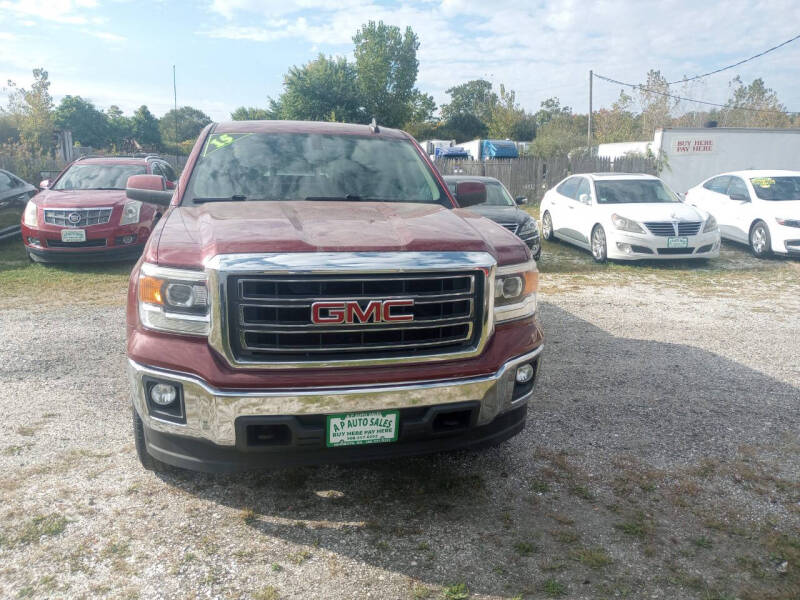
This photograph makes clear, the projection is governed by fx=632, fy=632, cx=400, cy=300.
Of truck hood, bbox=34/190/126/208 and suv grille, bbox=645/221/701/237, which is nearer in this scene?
truck hood, bbox=34/190/126/208

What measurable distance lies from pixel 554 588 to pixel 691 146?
873 inches

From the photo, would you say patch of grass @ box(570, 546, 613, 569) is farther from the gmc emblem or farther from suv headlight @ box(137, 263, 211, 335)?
suv headlight @ box(137, 263, 211, 335)

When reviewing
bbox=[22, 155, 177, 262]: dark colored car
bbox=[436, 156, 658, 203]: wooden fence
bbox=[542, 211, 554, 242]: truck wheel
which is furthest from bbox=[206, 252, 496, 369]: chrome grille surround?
bbox=[436, 156, 658, 203]: wooden fence

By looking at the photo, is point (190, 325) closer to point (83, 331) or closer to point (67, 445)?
point (67, 445)

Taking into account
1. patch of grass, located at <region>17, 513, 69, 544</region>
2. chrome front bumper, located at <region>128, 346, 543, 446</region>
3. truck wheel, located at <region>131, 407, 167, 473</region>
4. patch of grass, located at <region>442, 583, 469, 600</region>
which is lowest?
patch of grass, located at <region>442, 583, 469, 600</region>

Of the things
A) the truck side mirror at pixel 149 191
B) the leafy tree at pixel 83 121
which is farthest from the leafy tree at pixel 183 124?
the truck side mirror at pixel 149 191

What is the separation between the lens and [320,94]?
4031cm

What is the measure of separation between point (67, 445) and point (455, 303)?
98.7 inches

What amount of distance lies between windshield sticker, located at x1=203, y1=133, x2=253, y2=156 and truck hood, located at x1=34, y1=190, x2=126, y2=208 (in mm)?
6051

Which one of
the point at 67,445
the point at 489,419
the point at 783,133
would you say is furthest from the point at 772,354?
the point at 783,133

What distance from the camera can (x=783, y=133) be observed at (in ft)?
70.5

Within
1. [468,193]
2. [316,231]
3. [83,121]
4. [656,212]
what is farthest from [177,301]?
[83,121]

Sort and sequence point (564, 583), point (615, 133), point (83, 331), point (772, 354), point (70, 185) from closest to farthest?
point (564, 583) → point (772, 354) → point (83, 331) → point (70, 185) → point (615, 133)

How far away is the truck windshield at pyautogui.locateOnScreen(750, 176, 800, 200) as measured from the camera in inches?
472
